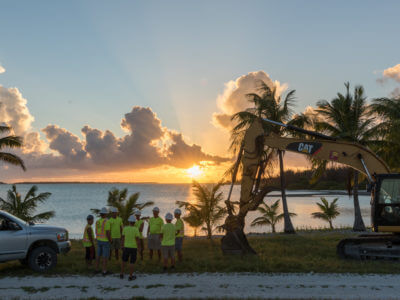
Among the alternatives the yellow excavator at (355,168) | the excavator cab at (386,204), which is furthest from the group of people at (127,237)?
the excavator cab at (386,204)

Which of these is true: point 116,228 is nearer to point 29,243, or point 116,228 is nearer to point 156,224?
point 156,224

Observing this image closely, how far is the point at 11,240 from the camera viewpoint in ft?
35.2

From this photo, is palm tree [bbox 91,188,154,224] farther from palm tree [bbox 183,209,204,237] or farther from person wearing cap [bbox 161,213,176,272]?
person wearing cap [bbox 161,213,176,272]

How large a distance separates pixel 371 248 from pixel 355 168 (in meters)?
3.00

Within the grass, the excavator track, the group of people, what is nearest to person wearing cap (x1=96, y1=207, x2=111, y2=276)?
the group of people

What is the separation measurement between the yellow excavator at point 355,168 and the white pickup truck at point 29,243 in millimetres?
6174

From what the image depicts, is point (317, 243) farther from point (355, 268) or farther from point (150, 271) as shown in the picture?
point (150, 271)

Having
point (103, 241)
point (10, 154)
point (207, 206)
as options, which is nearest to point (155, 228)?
point (103, 241)

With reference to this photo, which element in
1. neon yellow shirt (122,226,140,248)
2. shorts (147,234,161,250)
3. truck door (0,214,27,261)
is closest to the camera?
neon yellow shirt (122,226,140,248)

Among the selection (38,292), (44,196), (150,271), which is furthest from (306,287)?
(44,196)

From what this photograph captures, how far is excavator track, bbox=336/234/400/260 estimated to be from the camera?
12826 mm

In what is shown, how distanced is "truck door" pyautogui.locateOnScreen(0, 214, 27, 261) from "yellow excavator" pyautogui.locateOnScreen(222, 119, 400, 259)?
7.09m

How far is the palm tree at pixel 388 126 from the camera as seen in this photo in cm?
2412

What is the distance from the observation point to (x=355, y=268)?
1136 cm
